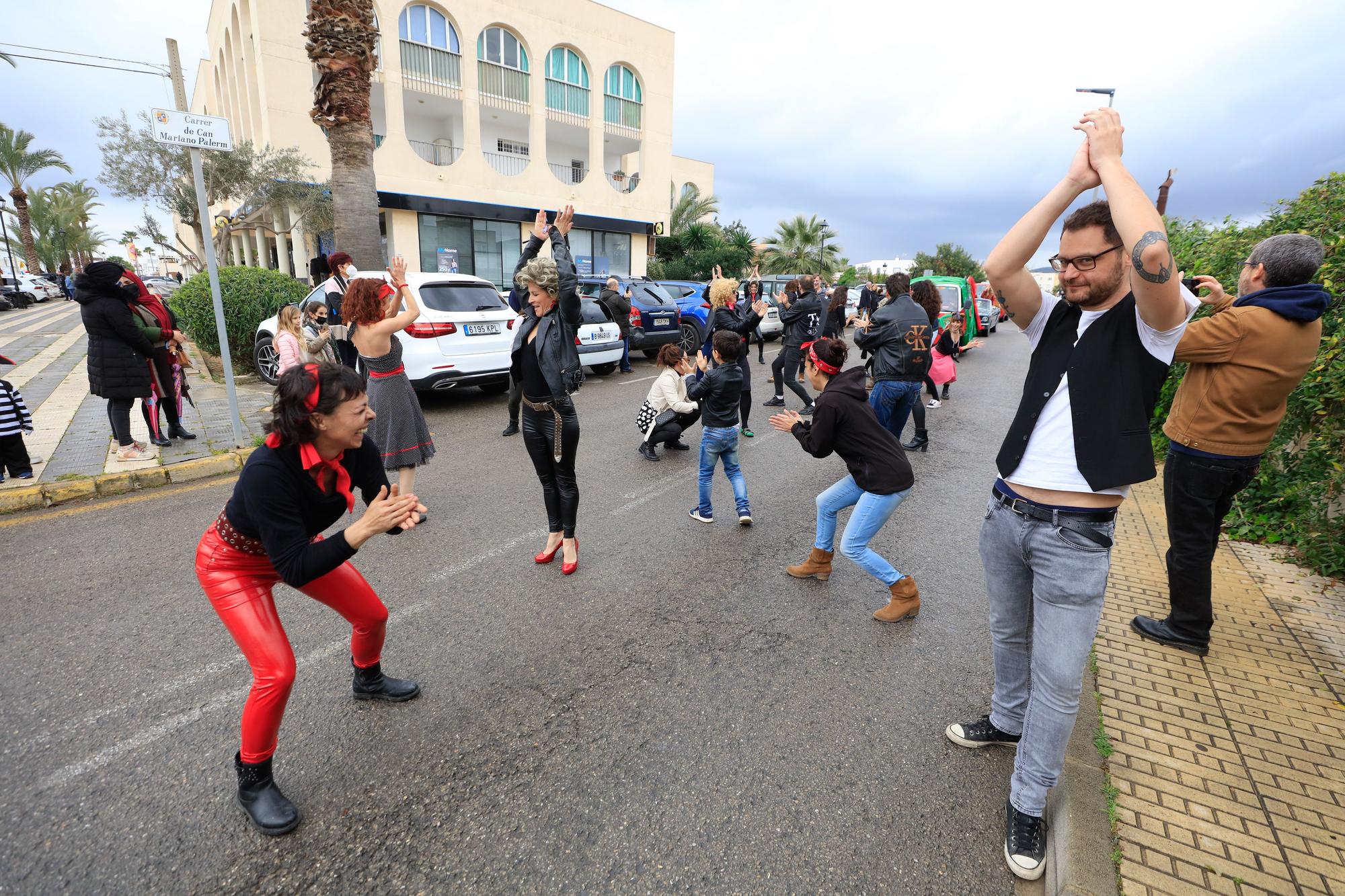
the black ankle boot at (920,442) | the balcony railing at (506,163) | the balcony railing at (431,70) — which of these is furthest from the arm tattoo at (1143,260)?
the balcony railing at (506,163)

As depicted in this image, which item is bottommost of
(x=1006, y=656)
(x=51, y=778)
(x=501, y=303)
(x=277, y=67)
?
(x=51, y=778)

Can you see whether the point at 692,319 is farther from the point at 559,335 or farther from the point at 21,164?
the point at 21,164

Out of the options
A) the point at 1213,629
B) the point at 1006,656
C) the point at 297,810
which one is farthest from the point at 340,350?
the point at 1213,629

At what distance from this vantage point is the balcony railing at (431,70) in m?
20.5

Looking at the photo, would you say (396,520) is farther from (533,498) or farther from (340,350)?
(340,350)

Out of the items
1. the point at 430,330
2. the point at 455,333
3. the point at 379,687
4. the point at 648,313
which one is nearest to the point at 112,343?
the point at 430,330

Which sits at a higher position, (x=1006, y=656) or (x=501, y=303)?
(x=501, y=303)

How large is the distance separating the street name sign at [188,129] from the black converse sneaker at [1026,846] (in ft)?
24.2

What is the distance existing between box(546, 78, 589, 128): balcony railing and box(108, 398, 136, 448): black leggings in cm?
2137

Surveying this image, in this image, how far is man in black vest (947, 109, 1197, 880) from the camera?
1799mm

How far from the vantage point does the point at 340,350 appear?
25.2 feet

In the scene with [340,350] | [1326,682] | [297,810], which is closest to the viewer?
[297,810]

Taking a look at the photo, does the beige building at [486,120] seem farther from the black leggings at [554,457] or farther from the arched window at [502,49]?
the black leggings at [554,457]

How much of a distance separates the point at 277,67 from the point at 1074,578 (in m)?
23.8
